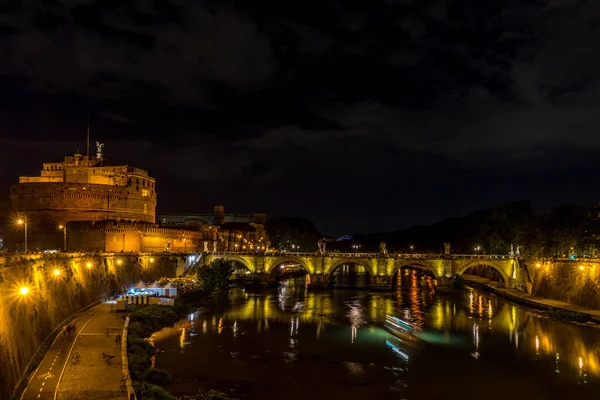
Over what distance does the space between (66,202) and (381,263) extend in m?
45.7

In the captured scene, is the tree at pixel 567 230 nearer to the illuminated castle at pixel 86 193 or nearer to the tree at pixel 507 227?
the tree at pixel 507 227

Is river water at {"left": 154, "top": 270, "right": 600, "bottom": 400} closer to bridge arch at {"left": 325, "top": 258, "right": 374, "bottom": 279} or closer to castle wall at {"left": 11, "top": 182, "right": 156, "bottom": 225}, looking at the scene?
bridge arch at {"left": 325, "top": 258, "right": 374, "bottom": 279}

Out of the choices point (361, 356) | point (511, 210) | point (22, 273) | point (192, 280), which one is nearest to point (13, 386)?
point (22, 273)

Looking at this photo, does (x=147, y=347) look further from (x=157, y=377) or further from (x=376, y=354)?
(x=376, y=354)

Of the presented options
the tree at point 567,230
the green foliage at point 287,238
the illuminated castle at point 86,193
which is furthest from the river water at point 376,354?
the green foliage at point 287,238

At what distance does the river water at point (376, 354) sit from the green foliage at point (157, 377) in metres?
0.43

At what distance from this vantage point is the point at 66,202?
7238 cm

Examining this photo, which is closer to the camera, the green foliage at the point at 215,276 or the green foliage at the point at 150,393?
the green foliage at the point at 150,393

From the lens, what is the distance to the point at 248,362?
101 ft

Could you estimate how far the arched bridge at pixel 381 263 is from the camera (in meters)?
69.6

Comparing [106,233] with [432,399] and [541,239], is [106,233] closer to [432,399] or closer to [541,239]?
[432,399]

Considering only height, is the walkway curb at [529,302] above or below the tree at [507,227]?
below

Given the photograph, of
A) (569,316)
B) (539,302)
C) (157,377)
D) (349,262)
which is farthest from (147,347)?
(349,262)

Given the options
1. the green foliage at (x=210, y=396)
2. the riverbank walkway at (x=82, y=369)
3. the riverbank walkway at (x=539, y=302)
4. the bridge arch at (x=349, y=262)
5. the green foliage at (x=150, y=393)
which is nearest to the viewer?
the riverbank walkway at (x=82, y=369)
